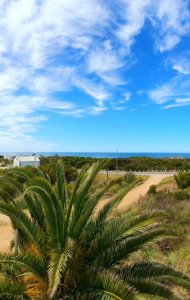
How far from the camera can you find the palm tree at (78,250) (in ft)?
19.9

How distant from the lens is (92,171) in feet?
22.9

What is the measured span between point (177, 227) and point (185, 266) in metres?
4.17

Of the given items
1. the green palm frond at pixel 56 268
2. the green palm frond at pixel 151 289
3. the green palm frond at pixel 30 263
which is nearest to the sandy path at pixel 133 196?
the green palm frond at pixel 151 289

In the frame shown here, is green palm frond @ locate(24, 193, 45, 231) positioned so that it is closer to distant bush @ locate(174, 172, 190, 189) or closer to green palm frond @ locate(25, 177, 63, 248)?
green palm frond @ locate(25, 177, 63, 248)

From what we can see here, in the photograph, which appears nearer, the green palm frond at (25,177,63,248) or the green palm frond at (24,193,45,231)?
the green palm frond at (25,177,63,248)

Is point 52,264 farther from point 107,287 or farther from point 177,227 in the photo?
point 177,227

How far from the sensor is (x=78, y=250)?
657cm

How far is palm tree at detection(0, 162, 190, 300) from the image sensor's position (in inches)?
238

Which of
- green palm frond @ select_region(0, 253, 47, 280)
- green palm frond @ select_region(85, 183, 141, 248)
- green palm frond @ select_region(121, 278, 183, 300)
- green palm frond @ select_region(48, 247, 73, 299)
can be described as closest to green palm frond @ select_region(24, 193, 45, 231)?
green palm frond @ select_region(85, 183, 141, 248)

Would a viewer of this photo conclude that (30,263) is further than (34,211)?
No

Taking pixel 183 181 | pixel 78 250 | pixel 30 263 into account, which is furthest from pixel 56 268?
pixel 183 181

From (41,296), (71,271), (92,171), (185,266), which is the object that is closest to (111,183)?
(92,171)

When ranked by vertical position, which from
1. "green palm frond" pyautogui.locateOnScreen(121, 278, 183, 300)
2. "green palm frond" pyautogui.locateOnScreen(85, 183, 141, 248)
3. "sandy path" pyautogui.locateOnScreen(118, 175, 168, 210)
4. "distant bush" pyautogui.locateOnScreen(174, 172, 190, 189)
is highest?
"green palm frond" pyautogui.locateOnScreen(85, 183, 141, 248)

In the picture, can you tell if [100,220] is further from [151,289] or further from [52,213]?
[151,289]
